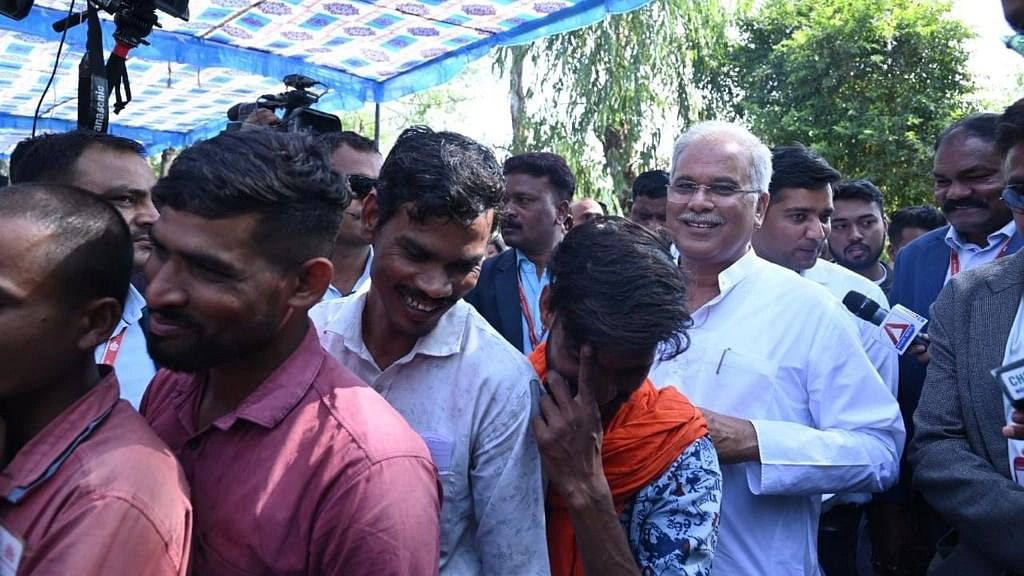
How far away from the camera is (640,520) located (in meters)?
1.99

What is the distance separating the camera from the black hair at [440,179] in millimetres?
1870

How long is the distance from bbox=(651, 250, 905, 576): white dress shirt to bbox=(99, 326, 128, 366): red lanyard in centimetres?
150

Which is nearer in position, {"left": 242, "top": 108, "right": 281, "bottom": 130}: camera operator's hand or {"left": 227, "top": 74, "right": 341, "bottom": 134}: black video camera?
{"left": 242, "top": 108, "right": 281, "bottom": 130}: camera operator's hand

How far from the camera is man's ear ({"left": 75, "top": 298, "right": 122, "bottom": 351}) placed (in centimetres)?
150

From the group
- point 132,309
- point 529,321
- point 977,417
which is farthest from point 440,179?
point 529,321

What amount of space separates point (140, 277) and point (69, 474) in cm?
169

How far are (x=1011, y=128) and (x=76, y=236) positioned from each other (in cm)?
230

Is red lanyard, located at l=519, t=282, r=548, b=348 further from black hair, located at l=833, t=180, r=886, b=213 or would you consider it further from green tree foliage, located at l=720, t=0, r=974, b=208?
green tree foliage, located at l=720, t=0, r=974, b=208

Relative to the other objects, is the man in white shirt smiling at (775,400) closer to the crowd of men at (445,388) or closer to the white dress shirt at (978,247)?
the crowd of men at (445,388)

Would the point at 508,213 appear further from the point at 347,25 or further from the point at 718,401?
the point at 718,401

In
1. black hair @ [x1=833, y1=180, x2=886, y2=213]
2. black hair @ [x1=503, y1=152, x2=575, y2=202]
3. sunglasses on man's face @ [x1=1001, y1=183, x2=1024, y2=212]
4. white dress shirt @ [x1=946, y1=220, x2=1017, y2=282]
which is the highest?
sunglasses on man's face @ [x1=1001, y1=183, x2=1024, y2=212]

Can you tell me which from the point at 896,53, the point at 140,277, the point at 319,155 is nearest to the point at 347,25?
the point at 140,277

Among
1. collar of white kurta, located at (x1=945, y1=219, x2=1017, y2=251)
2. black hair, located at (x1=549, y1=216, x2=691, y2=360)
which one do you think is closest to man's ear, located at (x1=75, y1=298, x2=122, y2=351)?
black hair, located at (x1=549, y1=216, x2=691, y2=360)

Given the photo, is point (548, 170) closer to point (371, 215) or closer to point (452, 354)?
point (371, 215)
